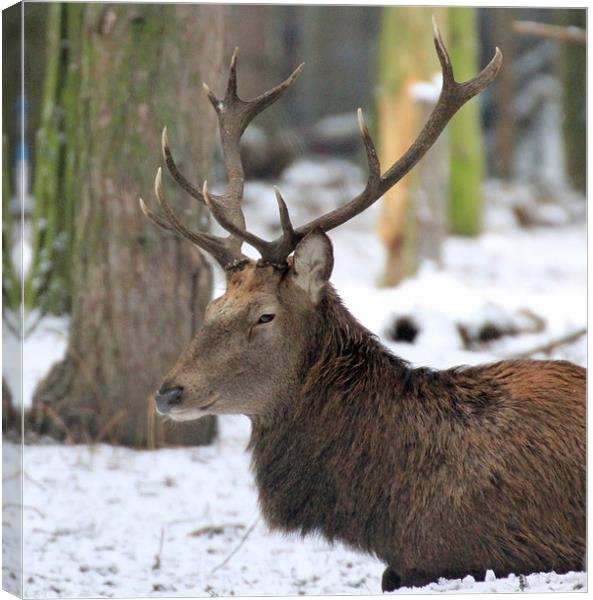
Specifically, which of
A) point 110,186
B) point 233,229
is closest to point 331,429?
point 233,229

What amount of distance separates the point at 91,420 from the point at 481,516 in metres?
2.30

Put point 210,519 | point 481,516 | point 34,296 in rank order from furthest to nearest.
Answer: point 34,296 < point 210,519 < point 481,516

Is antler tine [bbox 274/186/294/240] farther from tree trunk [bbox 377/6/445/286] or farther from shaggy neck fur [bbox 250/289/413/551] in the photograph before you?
tree trunk [bbox 377/6/445/286]

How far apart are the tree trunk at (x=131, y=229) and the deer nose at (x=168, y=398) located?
171 cm

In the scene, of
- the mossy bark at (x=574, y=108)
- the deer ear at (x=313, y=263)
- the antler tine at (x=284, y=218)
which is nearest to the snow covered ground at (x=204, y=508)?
the deer ear at (x=313, y=263)

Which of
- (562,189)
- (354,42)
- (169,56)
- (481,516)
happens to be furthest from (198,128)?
(354,42)

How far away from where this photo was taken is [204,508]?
16.1ft

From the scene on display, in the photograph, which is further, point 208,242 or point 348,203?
point 208,242

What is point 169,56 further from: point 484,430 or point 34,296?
point 484,430

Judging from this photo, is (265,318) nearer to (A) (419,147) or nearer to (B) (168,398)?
(B) (168,398)

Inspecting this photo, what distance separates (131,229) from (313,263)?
177cm

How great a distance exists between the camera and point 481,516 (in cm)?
358

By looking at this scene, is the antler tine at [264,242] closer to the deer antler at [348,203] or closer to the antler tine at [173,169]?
the deer antler at [348,203]

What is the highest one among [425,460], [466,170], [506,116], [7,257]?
[506,116]
